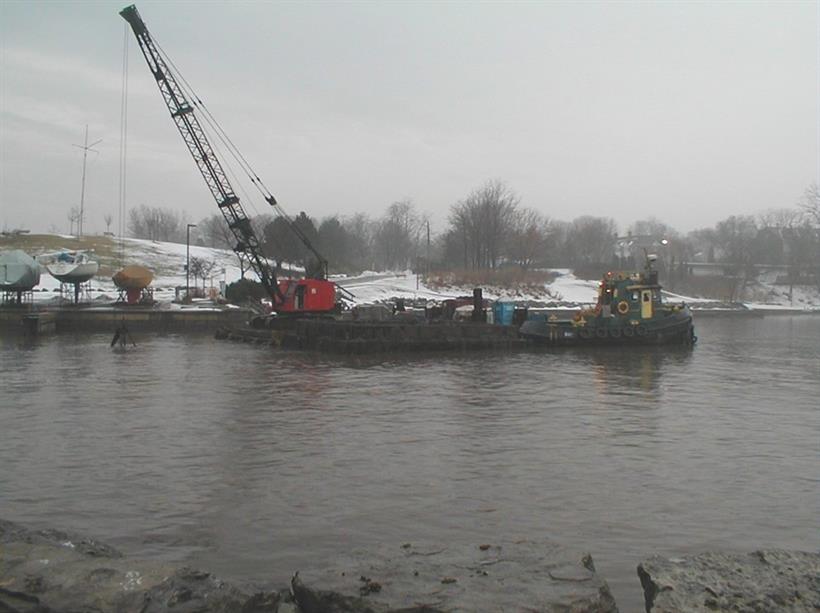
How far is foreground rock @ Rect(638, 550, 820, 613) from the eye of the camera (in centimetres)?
481

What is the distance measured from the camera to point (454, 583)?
503 centimetres

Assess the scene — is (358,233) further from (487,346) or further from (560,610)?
(560,610)

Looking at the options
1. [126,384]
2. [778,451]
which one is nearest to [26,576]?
[778,451]

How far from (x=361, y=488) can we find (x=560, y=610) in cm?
562

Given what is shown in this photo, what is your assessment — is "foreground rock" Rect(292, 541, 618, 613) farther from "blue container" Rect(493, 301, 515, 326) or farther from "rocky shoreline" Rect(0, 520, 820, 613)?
"blue container" Rect(493, 301, 515, 326)

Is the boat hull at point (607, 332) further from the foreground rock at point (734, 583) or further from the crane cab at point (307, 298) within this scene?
the foreground rock at point (734, 583)

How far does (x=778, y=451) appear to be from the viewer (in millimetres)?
12648

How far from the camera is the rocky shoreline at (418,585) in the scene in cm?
471

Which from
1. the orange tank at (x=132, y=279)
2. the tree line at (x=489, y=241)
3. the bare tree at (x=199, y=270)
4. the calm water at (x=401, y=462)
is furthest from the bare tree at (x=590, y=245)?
the calm water at (x=401, y=462)

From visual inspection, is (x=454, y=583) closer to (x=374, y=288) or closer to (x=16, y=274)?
(x=16, y=274)

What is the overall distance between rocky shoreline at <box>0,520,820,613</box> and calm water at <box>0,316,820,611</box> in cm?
132

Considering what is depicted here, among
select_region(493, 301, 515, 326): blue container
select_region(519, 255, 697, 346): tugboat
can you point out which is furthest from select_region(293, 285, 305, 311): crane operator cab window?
select_region(519, 255, 697, 346): tugboat

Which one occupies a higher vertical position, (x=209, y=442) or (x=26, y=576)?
(x=26, y=576)

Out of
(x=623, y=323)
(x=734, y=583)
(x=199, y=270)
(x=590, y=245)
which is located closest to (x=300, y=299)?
(x=623, y=323)
